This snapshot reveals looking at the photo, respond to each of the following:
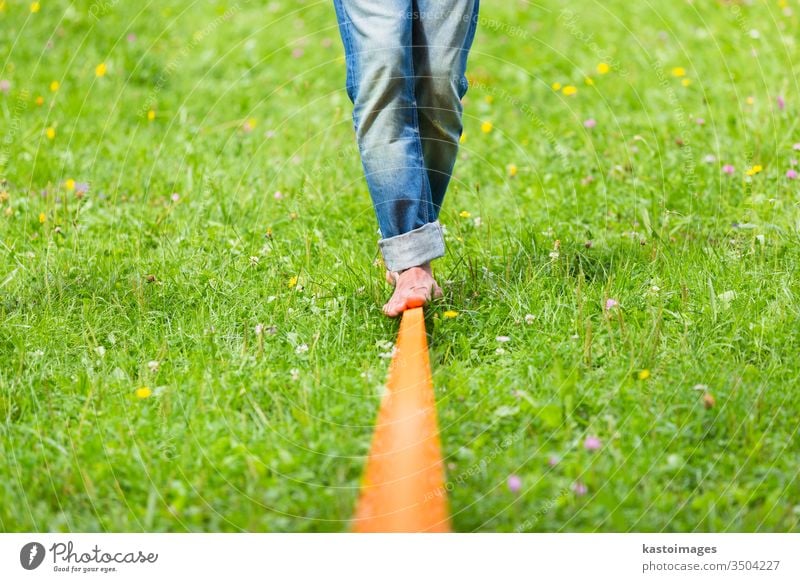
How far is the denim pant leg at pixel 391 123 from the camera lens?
9.10 ft

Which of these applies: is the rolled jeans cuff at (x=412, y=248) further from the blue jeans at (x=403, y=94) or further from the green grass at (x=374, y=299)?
the green grass at (x=374, y=299)

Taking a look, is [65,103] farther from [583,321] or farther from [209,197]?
[583,321]

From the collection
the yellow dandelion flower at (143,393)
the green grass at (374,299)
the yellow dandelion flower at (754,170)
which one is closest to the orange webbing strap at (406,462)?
the green grass at (374,299)

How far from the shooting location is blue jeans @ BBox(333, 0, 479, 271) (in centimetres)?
278

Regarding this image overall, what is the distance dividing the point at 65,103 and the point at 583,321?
3.31 meters

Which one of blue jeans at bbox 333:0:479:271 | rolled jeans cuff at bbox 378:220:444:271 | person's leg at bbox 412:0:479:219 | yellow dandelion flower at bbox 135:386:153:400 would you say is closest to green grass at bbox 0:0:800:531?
yellow dandelion flower at bbox 135:386:153:400

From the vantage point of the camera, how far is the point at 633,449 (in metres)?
2.24

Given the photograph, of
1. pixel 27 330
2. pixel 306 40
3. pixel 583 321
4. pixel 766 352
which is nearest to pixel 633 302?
pixel 583 321
